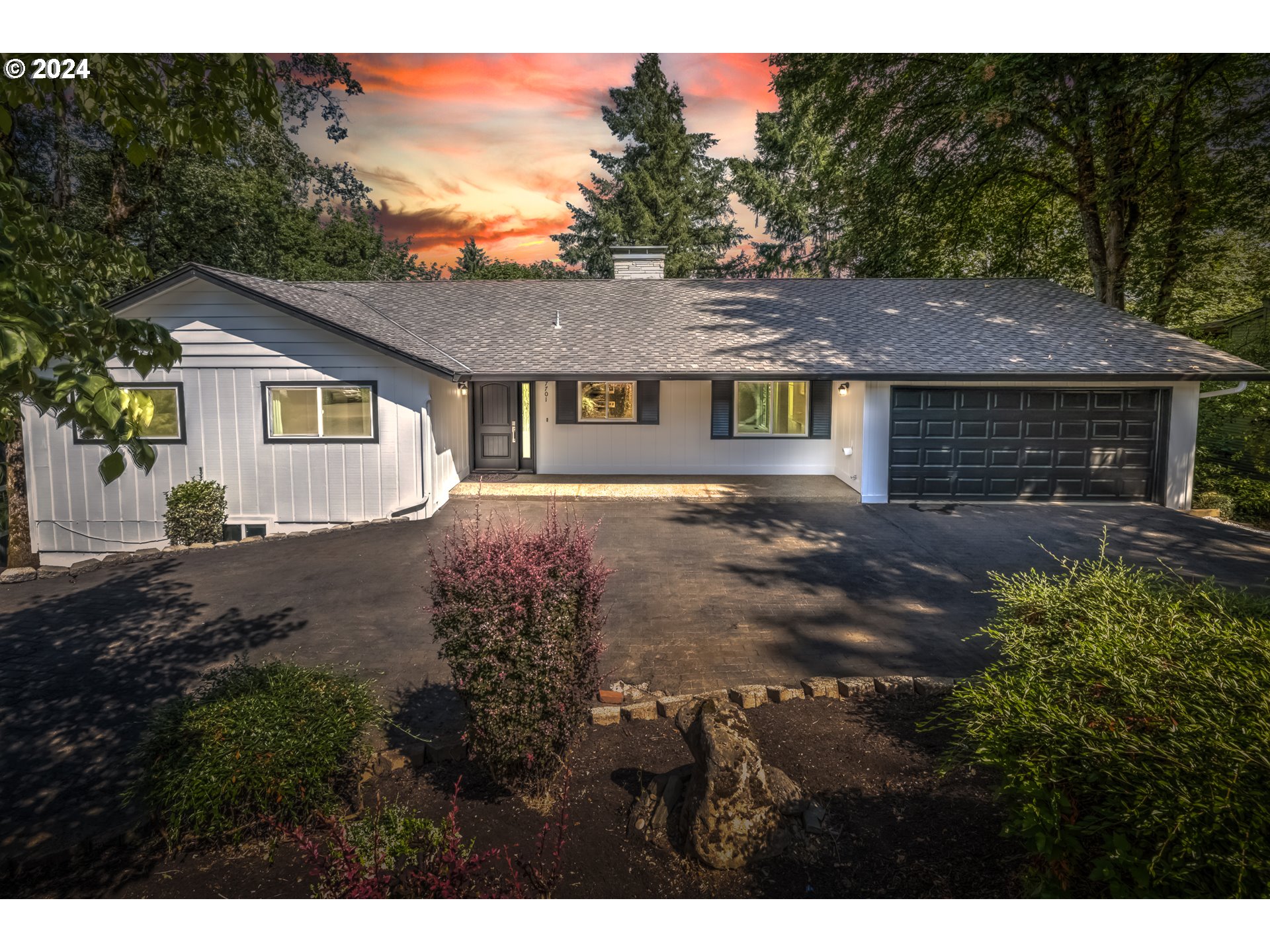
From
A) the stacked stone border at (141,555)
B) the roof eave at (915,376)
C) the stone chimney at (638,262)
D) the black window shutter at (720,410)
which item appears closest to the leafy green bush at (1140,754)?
the roof eave at (915,376)

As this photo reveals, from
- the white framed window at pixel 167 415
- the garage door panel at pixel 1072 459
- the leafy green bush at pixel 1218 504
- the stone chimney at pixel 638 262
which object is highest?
the stone chimney at pixel 638 262

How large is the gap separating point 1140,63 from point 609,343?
38.2 ft

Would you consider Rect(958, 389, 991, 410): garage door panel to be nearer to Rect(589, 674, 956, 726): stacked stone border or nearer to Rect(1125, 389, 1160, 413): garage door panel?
Rect(1125, 389, 1160, 413): garage door panel

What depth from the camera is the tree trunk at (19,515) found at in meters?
10.5

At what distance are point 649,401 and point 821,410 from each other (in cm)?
379

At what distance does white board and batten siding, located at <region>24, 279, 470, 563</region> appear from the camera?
34.1 ft

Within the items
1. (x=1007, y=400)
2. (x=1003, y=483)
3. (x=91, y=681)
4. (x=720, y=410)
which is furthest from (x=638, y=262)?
(x=91, y=681)

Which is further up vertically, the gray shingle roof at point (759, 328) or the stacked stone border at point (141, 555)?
the gray shingle roof at point (759, 328)

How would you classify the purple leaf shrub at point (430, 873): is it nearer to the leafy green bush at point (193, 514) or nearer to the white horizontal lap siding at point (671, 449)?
the leafy green bush at point (193, 514)

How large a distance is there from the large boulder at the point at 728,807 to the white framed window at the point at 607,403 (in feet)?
36.7

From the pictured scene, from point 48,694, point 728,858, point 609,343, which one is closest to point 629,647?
point 728,858

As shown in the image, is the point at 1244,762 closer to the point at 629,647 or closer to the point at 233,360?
the point at 629,647

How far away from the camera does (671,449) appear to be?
46.8ft
